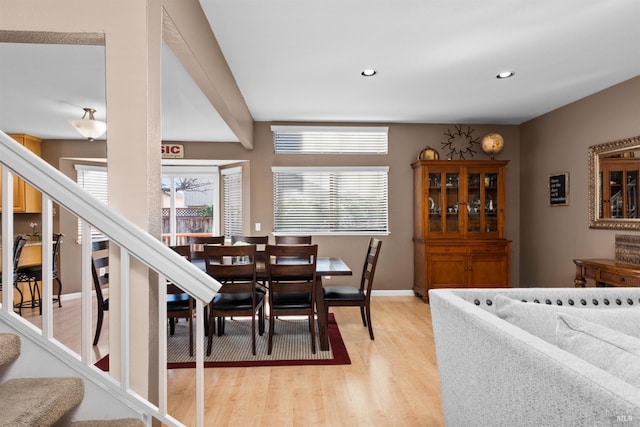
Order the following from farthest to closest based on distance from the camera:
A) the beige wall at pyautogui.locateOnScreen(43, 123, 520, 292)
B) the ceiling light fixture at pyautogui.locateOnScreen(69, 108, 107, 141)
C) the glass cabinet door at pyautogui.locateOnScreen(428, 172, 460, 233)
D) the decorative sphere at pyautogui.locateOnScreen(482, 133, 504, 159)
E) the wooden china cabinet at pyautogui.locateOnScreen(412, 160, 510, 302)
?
the beige wall at pyautogui.locateOnScreen(43, 123, 520, 292) → the decorative sphere at pyautogui.locateOnScreen(482, 133, 504, 159) → the glass cabinet door at pyautogui.locateOnScreen(428, 172, 460, 233) → the wooden china cabinet at pyautogui.locateOnScreen(412, 160, 510, 302) → the ceiling light fixture at pyautogui.locateOnScreen(69, 108, 107, 141)

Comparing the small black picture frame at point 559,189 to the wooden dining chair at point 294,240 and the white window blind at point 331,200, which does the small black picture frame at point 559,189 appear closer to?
the white window blind at point 331,200

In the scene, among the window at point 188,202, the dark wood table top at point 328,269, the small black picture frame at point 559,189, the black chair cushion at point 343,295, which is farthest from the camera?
the window at point 188,202

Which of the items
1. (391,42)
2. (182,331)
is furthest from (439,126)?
(182,331)

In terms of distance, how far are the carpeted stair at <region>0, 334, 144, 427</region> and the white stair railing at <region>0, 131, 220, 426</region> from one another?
0.07m

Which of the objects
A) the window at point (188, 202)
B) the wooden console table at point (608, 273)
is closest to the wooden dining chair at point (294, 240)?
the window at point (188, 202)

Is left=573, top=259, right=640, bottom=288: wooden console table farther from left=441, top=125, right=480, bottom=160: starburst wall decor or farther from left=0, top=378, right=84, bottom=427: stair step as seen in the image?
left=0, top=378, right=84, bottom=427: stair step

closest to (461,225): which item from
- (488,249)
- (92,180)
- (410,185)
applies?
(488,249)

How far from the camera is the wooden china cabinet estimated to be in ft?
16.6

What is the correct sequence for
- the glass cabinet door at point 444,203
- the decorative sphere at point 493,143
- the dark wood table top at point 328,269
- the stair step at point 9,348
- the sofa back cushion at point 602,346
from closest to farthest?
the sofa back cushion at point 602,346 → the stair step at point 9,348 → the dark wood table top at point 328,269 → the glass cabinet door at point 444,203 → the decorative sphere at point 493,143

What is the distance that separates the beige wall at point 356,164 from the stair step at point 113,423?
408 centimetres

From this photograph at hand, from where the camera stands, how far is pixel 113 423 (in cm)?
139

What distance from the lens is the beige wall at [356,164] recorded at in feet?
17.9

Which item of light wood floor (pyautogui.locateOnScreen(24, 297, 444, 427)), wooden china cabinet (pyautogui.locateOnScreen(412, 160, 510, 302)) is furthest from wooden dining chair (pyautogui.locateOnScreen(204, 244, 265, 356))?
wooden china cabinet (pyautogui.locateOnScreen(412, 160, 510, 302))

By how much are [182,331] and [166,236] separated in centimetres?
255
